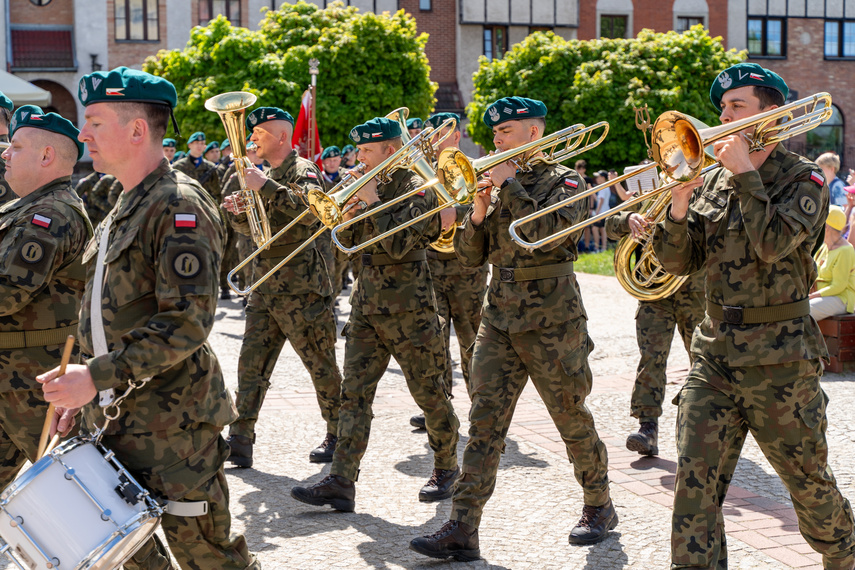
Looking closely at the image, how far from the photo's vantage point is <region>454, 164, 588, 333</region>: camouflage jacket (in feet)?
15.9

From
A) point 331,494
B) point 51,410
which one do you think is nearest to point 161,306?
point 51,410

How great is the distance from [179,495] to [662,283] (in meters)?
3.97

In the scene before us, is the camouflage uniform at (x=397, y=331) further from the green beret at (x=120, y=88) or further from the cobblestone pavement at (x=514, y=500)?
the green beret at (x=120, y=88)

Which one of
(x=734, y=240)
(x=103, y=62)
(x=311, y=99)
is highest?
(x=103, y=62)

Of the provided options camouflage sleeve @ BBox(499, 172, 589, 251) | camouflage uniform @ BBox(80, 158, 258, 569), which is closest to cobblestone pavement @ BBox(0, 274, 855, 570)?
camouflage uniform @ BBox(80, 158, 258, 569)

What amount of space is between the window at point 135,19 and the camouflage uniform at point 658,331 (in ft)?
104

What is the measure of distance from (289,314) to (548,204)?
211 cm

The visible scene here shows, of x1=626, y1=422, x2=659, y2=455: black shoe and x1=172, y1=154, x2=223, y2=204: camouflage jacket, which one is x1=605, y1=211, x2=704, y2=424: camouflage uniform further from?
x1=172, y1=154, x2=223, y2=204: camouflage jacket

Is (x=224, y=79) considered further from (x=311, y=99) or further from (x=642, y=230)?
(x=642, y=230)

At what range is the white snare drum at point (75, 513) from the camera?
113 inches

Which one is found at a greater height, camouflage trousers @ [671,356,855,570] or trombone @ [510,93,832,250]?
trombone @ [510,93,832,250]

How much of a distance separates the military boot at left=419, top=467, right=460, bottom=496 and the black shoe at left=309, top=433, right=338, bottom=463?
89 centimetres

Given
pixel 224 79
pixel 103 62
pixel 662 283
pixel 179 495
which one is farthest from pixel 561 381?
pixel 103 62

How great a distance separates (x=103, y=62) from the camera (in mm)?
34469
